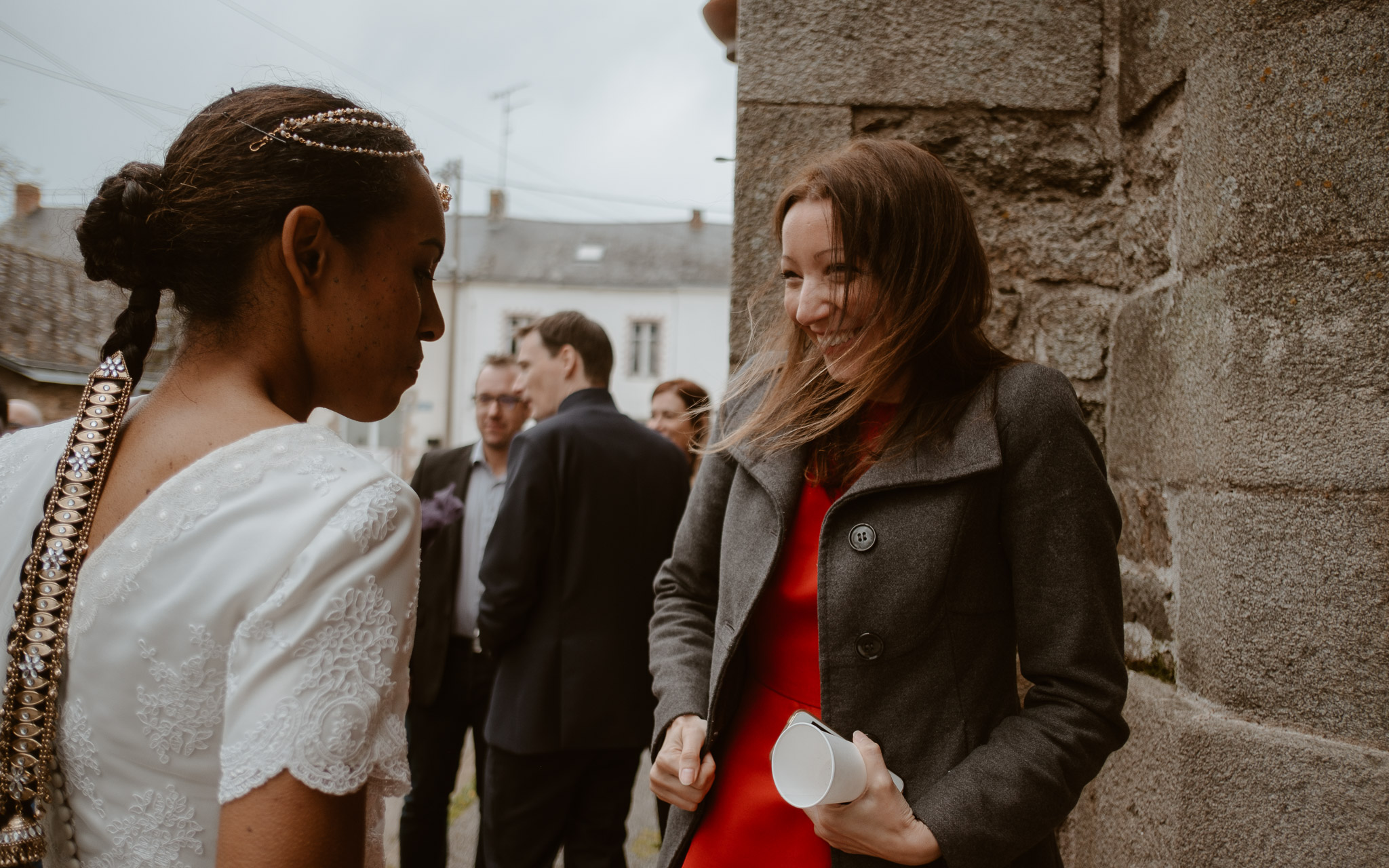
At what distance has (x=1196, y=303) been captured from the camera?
185 cm

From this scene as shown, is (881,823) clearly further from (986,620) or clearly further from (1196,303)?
(1196,303)

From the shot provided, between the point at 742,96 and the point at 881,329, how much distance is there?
120 cm

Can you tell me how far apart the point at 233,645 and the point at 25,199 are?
→ 1.26 metres

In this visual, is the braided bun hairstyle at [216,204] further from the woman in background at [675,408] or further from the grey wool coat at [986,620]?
the woman in background at [675,408]

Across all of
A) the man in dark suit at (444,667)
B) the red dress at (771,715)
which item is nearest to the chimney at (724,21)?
the man in dark suit at (444,667)

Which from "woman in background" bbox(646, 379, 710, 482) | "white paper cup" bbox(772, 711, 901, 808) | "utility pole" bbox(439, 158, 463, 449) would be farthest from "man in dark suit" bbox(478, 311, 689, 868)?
"utility pole" bbox(439, 158, 463, 449)

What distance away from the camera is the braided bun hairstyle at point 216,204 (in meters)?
1.04

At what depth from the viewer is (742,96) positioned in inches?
93.0

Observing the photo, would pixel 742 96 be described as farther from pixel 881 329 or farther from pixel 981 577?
pixel 981 577

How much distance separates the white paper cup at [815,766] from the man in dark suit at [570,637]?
1908 millimetres

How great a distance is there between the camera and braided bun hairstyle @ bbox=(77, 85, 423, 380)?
1.04 meters

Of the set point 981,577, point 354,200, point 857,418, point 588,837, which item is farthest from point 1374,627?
point 588,837

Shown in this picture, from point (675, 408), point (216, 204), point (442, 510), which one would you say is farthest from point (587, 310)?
point (216, 204)

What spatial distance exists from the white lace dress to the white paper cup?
0.52 m
